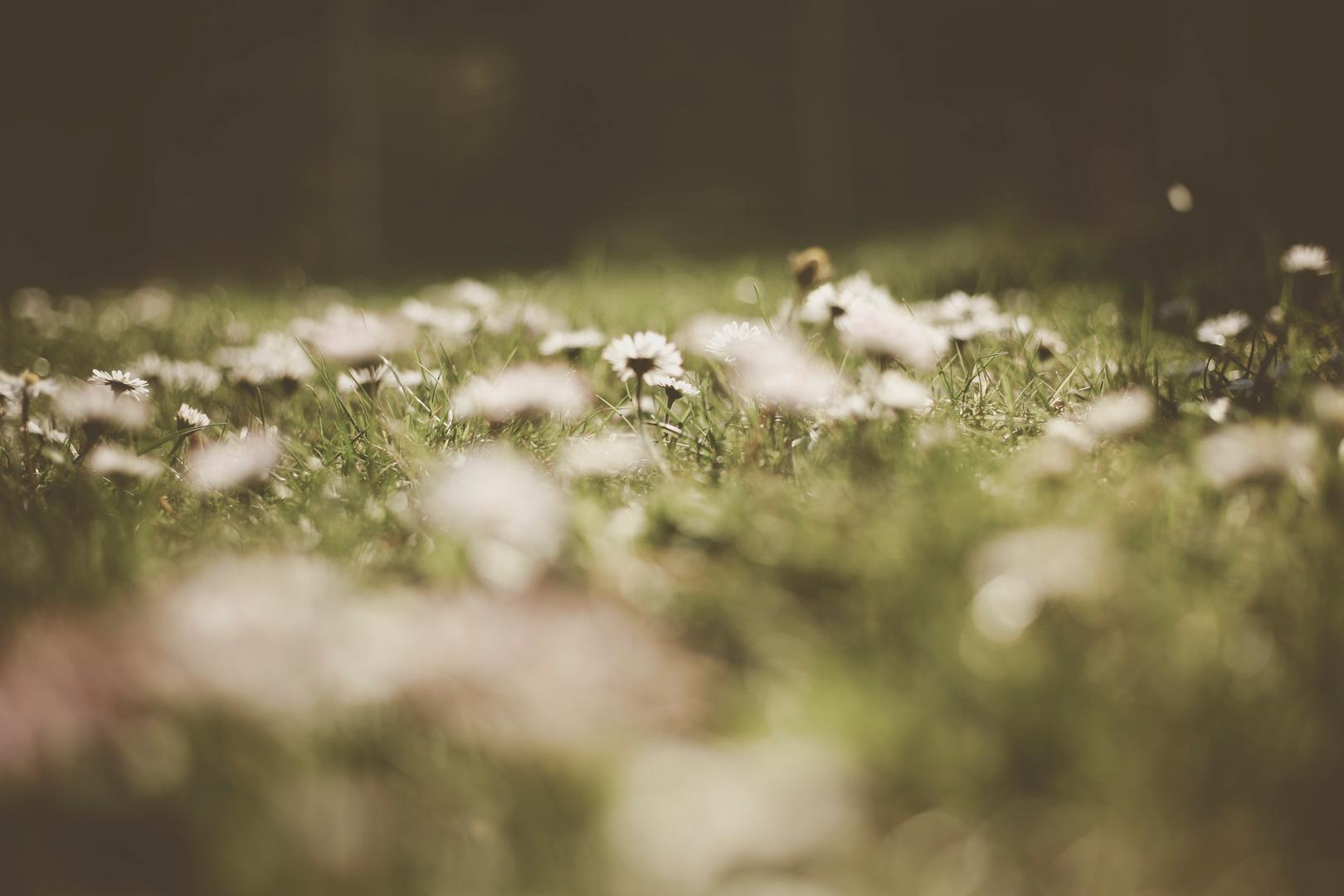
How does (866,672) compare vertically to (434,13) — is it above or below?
below

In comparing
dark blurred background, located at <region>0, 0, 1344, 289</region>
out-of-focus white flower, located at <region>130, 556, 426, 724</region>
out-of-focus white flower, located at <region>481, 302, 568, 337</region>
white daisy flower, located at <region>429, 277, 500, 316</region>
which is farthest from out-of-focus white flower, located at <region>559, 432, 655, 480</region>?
dark blurred background, located at <region>0, 0, 1344, 289</region>

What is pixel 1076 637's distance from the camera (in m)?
0.70

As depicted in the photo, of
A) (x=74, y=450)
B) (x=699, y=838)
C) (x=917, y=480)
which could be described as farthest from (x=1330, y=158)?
(x=74, y=450)

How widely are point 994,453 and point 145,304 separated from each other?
3.11 meters

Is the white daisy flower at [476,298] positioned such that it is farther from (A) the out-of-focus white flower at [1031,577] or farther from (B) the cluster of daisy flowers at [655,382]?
(A) the out-of-focus white flower at [1031,577]

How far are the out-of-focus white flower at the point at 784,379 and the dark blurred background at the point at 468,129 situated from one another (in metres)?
4.69

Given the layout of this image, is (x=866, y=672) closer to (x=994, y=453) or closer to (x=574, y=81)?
(x=994, y=453)

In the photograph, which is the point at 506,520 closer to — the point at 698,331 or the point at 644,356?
the point at 644,356

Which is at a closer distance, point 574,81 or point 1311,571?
point 1311,571

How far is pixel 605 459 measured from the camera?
1141mm

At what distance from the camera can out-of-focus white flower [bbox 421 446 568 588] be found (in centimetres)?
81

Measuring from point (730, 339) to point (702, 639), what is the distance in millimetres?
555

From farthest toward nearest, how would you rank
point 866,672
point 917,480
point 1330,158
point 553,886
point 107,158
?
point 107,158
point 1330,158
point 917,480
point 866,672
point 553,886

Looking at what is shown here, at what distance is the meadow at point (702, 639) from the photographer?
1.82 ft
